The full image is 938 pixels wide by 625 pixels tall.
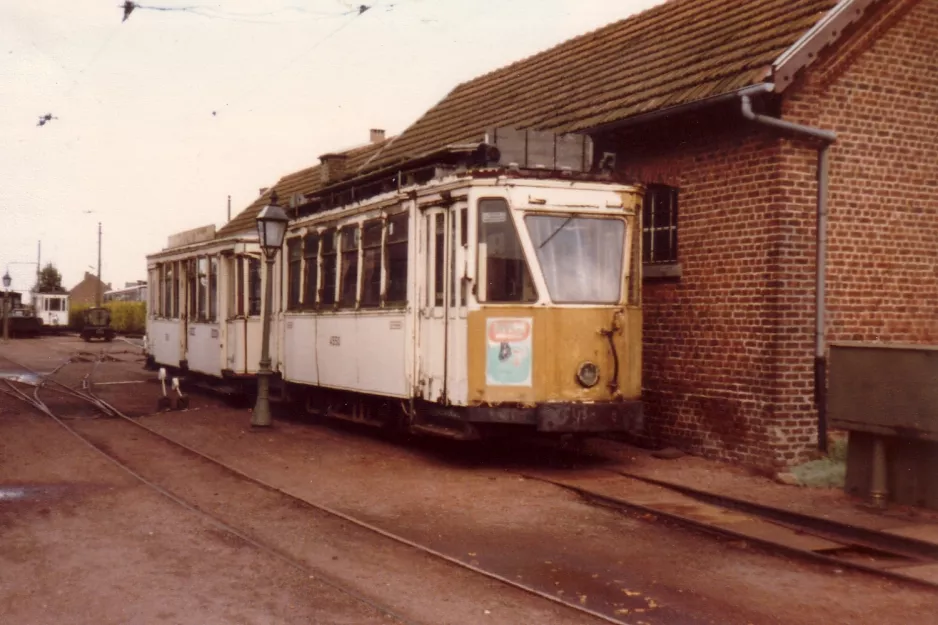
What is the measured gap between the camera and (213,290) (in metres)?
19.1

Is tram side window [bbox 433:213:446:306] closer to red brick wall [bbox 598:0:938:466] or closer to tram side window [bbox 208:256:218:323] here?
red brick wall [bbox 598:0:938:466]

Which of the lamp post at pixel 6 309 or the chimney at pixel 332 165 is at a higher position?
the chimney at pixel 332 165

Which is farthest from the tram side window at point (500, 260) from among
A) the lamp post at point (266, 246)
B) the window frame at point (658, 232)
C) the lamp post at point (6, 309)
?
the lamp post at point (6, 309)

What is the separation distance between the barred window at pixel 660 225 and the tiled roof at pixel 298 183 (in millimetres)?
11860

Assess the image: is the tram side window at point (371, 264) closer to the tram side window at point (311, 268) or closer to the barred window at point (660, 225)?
the tram side window at point (311, 268)

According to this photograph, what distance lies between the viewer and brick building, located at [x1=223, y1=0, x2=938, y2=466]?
11211mm

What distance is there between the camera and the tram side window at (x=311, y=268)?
1498 centimetres

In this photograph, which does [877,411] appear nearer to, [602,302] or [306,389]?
[602,302]

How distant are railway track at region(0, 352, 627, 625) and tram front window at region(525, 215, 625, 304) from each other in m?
3.49

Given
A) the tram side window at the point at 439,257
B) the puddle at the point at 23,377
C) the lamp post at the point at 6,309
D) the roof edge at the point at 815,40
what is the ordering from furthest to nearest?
the lamp post at the point at 6,309
the puddle at the point at 23,377
the tram side window at the point at 439,257
the roof edge at the point at 815,40

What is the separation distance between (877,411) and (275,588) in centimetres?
549

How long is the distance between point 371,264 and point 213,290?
22.3 feet

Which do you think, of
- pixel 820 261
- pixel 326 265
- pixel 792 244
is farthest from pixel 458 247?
pixel 326 265

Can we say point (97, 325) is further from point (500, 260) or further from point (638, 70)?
point (500, 260)
